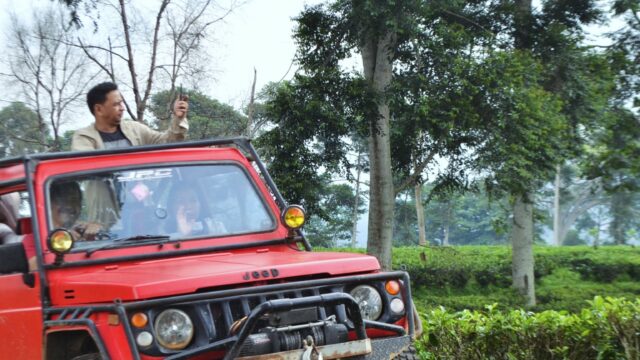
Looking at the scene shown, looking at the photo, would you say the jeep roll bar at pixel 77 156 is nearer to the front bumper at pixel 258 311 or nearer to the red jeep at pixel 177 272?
the red jeep at pixel 177 272

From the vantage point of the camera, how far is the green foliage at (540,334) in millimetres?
6523

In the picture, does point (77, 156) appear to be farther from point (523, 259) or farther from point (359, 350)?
point (523, 259)

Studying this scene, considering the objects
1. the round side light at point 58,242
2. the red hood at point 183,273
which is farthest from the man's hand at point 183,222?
the round side light at point 58,242

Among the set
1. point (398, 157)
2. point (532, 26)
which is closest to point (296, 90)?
point (398, 157)

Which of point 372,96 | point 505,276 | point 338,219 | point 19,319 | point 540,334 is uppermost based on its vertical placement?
point 372,96

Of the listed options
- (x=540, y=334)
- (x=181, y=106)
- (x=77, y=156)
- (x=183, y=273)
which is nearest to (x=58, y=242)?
(x=77, y=156)

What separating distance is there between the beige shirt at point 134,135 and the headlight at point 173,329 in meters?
2.22

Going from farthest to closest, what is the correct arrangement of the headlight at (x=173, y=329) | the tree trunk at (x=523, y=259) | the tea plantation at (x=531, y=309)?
the tree trunk at (x=523, y=259) → the tea plantation at (x=531, y=309) → the headlight at (x=173, y=329)

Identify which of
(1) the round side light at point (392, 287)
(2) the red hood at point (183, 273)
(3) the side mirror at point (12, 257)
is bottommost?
(1) the round side light at point (392, 287)

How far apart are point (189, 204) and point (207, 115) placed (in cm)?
1838

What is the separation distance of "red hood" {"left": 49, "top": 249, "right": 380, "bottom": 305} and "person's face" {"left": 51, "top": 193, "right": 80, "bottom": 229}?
39 cm

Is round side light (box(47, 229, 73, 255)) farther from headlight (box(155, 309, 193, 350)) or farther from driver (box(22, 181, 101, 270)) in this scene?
headlight (box(155, 309, 193, 350))

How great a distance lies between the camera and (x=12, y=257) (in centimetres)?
456

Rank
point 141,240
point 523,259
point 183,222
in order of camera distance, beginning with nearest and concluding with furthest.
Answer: point 141,240, point 183,222, point 523,259
